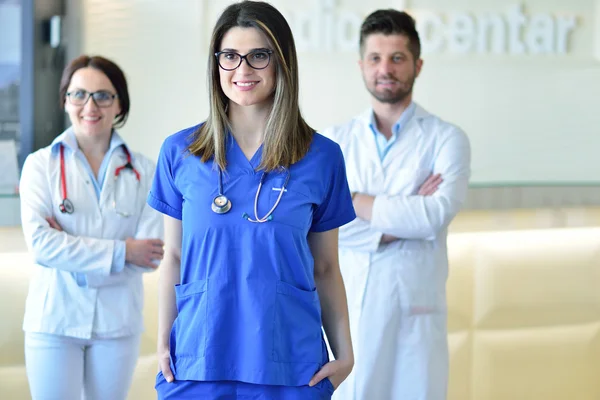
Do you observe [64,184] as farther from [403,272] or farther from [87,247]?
[403,272]

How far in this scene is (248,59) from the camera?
6.86 ft

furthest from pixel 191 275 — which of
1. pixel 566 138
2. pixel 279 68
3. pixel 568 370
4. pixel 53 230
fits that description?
pixel 566 138

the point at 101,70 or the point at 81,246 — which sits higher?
the point at 101,70

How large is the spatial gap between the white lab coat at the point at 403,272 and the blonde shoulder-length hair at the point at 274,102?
110 cm

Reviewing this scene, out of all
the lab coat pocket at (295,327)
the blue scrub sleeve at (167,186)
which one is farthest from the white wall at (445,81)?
the lab coat pocket at (295,327)

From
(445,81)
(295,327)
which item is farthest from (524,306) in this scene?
(295,327)

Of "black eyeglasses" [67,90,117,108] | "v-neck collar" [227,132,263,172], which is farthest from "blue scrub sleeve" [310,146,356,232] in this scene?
"black eyeglasses" [67,90,117,108]

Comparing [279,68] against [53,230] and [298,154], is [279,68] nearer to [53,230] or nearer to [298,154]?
[298,154]

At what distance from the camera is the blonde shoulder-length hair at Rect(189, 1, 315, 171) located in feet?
6.86

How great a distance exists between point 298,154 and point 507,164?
9.98 feet

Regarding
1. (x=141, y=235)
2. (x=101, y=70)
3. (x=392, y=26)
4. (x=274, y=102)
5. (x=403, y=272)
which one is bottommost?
(x=403, y=272)

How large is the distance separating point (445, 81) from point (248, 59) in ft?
9.90

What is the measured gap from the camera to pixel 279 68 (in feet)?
6.88

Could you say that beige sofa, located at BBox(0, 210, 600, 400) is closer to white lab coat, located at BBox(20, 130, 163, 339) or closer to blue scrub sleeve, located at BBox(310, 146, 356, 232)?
white lab coat, located at BBox(20, 130, 163, 339)
